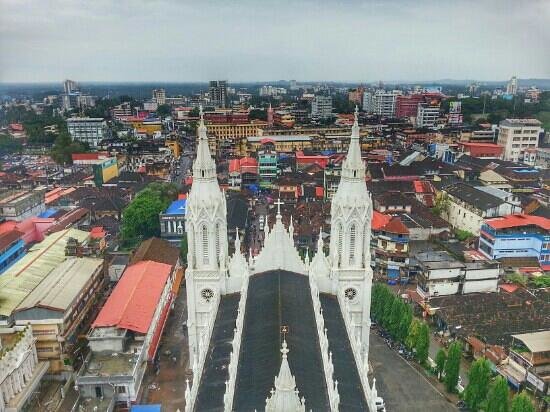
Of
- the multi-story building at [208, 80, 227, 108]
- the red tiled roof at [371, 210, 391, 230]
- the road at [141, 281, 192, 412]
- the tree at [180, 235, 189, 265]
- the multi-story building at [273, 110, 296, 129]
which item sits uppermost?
the multi-story building at [208, 80, 227, 108]

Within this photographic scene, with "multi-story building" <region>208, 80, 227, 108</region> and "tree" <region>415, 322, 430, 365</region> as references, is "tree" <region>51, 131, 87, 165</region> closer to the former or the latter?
"tree" <region>415, 322, 430, 365</region>

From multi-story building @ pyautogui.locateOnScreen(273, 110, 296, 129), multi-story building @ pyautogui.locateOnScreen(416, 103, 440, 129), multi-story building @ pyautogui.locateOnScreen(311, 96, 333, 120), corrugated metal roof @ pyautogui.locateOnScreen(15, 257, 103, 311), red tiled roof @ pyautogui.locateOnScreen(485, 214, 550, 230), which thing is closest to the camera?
corrugated metal roof @ pyautogui.locateOnScreen(15, 257, 103, 311)

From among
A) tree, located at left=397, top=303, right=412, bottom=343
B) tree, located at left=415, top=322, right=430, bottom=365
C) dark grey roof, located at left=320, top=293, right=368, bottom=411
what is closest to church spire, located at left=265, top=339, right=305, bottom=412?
dark grey roof, located at left=320, top=293, right=368, bottom=411

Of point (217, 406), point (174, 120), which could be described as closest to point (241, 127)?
point (174, 120)

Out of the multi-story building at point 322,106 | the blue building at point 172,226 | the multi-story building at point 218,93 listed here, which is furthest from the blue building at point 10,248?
the multi-story building at point 218,93

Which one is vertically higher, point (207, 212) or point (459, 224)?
point (207, 212)

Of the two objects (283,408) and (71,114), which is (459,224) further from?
(71,114)

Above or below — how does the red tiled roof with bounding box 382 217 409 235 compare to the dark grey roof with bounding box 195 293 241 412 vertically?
below

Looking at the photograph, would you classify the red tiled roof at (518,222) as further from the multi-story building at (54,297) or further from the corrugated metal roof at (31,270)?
the corrugated metal roof at (31,270)
